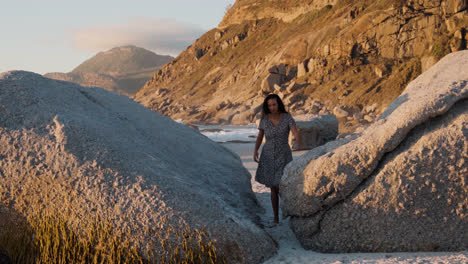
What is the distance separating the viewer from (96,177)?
10.6 feet

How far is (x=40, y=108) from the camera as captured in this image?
3684 mm

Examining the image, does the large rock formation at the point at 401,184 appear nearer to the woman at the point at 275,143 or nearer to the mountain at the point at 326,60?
the woman at the point at 275,143

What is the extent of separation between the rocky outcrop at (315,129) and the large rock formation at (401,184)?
876cm

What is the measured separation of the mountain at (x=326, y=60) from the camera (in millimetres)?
26203

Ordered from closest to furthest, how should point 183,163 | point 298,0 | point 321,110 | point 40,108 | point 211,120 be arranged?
1. point 40,108
2. point 183,163
3. point 321,110
4. point 211,120
5. point 298,0

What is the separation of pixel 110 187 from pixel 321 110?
26.0 meters

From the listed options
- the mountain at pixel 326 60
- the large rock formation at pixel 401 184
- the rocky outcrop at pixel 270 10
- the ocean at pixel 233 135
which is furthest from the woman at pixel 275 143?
the rocky outcrop at pixel 270 10

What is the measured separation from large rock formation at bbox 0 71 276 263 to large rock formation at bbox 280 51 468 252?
74 centimetres

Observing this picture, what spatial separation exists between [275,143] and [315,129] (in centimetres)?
865

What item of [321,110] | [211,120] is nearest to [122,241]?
[321,110]

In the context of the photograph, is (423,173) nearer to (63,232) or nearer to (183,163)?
(183,163)

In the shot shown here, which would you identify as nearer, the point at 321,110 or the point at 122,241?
the point at 122,241

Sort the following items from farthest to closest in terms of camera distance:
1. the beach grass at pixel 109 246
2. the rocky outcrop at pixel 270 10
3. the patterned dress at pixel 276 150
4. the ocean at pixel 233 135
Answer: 1. the rocky outcrop at pixel 270 10
2. the ocean at pixel 233 135
3. the patterned dress at pixel 276 150
4. the beach grass at pixel 109 246

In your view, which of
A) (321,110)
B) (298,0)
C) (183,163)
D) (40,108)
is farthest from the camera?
(298,0)
